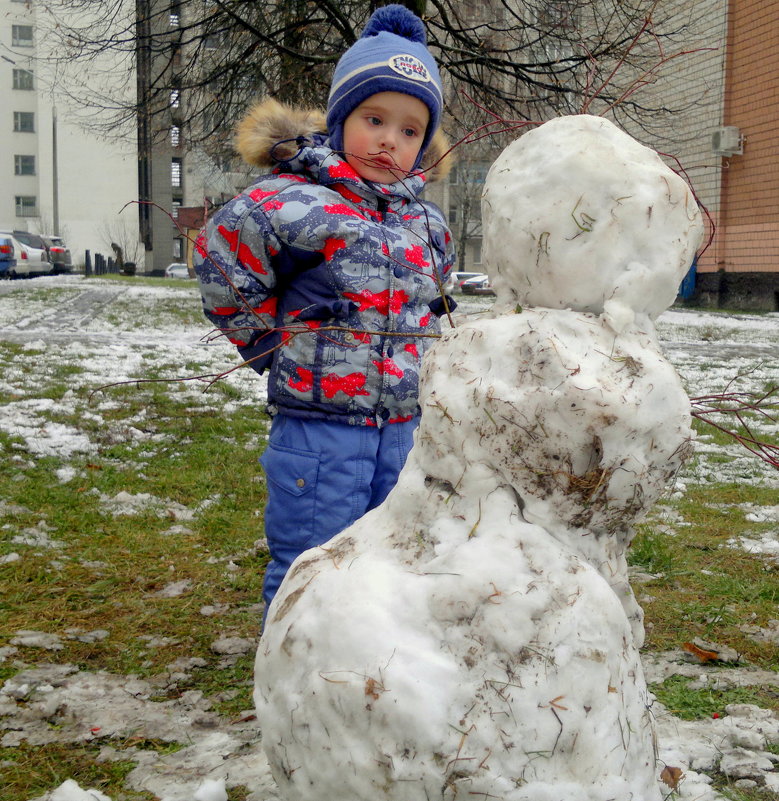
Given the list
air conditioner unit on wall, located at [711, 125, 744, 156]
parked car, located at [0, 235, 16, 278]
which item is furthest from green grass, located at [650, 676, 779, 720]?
parked car, located at [0, 235, 16, 278]

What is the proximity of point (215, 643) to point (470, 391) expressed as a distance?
5.50 ft

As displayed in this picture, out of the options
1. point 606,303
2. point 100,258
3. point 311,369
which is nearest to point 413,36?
point 311,369

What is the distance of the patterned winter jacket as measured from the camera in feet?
8.60

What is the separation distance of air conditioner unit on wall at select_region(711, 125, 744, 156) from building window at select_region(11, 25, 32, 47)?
39502 millimetres

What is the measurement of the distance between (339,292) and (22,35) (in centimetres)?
5073

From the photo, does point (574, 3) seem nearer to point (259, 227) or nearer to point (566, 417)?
point (259, 227)

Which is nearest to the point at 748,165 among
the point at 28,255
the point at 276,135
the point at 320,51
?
the point at 320,51

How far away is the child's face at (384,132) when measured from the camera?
264cm

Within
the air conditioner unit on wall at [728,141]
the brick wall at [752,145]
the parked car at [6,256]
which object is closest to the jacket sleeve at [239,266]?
the brick wall at [752,145]

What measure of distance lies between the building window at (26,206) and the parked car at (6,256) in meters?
21.3

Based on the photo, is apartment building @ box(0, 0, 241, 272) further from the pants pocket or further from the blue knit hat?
the pants pocket

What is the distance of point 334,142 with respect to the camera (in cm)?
281

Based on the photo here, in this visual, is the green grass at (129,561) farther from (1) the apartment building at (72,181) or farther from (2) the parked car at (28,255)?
(1) the apartment building at (72,181)

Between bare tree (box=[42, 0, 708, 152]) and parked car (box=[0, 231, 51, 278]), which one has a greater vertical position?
bare tree (box=[42, 0, 708, 152])
